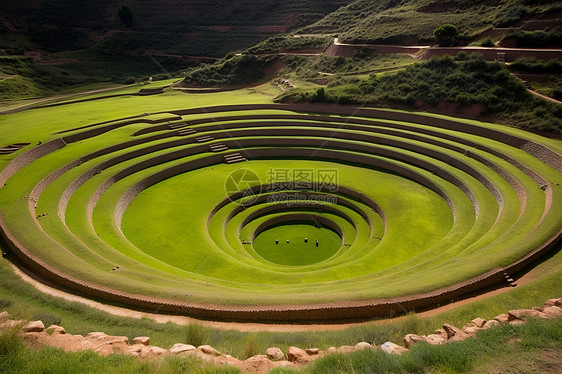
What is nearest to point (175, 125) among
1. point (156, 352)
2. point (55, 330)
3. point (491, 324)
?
point (55, 330)

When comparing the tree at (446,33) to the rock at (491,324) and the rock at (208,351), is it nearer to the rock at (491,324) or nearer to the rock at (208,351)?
the rock at (491,324)

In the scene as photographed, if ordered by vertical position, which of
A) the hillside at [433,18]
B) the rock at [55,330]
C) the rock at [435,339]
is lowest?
the rock at [55,330]

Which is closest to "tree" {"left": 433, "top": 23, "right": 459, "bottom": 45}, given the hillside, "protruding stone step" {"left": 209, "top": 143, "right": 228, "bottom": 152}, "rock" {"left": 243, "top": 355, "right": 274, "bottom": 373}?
the hillside

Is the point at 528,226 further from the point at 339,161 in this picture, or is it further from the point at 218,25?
the point at 218,25

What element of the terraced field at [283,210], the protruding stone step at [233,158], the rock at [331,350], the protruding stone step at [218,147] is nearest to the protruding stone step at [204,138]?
the terraced field at [283,210]

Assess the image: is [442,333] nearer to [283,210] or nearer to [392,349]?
[392,349]

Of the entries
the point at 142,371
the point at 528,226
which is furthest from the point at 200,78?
the point at 142,371

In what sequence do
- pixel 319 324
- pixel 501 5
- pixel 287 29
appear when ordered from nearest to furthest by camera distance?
pixel 319 324
pixel 501 5
pixel 287 29
